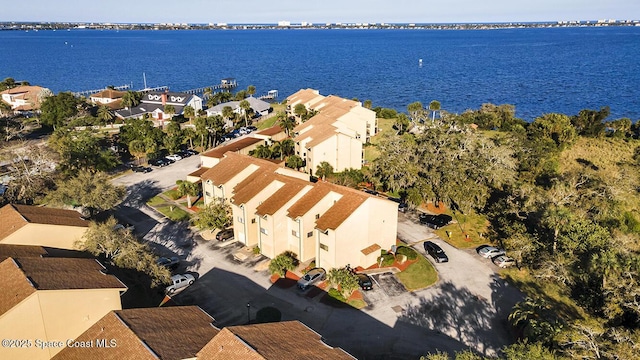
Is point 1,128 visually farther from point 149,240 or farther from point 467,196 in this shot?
point 467,196

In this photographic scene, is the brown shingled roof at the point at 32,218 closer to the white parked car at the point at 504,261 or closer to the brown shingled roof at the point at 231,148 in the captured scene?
the brown shingled roof at the point at 231,148

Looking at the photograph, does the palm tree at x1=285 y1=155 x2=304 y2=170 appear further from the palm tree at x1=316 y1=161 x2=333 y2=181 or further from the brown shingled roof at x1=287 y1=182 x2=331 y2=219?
the brown shingled roof at x1=287 y1=182 x2=331 y2=219

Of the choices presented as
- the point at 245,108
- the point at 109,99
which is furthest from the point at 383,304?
the point at 109,99

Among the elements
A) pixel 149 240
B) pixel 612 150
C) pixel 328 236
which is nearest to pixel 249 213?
pixel 328 236

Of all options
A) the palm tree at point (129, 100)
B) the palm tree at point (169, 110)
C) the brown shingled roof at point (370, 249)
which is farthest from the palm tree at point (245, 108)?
the brown shingled roof at point (370, 249)

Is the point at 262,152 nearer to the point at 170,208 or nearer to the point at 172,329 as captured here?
the point at 170,208

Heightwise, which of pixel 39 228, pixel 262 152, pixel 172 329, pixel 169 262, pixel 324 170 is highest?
pixel 39 228

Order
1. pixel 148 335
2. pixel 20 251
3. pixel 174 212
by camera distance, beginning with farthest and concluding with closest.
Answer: pixel 174 212, pixel 20 251, pixel 148 335
